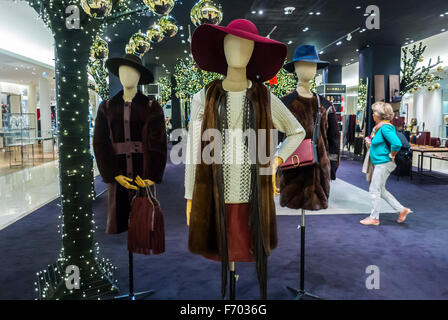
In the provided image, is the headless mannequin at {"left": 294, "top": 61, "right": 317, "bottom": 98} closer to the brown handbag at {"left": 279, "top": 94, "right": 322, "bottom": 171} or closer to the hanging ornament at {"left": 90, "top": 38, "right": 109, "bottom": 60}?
the brown handbag at {"left": 279, "top": 94, "right": 322, "bottom": 171}

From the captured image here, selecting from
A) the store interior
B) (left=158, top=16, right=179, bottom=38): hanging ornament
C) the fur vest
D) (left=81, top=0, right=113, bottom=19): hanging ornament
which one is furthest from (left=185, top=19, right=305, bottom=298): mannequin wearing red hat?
(left=158, top=16, right=179, bottom=38): hanging ornament

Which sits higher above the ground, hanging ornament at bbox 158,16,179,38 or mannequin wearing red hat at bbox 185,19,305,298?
hanging ornament at bbox 158,16,179,38

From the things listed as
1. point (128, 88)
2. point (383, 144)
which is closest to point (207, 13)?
point (128, 88)

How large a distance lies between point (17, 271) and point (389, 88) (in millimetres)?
11551

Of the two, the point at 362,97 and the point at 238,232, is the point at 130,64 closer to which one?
the point at 238,232

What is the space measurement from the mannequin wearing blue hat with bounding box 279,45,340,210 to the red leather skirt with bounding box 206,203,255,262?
1.04 metres

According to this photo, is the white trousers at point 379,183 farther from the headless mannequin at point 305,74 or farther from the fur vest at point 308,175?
the headless mannequin at point 305,74

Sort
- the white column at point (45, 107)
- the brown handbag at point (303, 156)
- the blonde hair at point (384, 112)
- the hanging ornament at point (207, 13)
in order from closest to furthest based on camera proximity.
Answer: the brown handbag at point (303, 156), the hanging ornament at point (207, 13), the blonde hair at point (384, 112), the white column at point (45, 107)

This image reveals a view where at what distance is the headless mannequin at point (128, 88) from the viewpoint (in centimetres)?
230

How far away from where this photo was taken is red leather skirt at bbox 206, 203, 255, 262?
168 centimetres

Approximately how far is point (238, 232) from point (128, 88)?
131 centimetres

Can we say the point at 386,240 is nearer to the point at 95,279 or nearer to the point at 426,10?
the point at 95,279

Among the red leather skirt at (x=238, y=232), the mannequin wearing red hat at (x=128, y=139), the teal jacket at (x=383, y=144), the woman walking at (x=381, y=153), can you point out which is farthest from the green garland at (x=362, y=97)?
the red leather skirt at (x=238, y=232)

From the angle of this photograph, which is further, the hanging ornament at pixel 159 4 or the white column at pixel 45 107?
the white column at pixel 45 107
